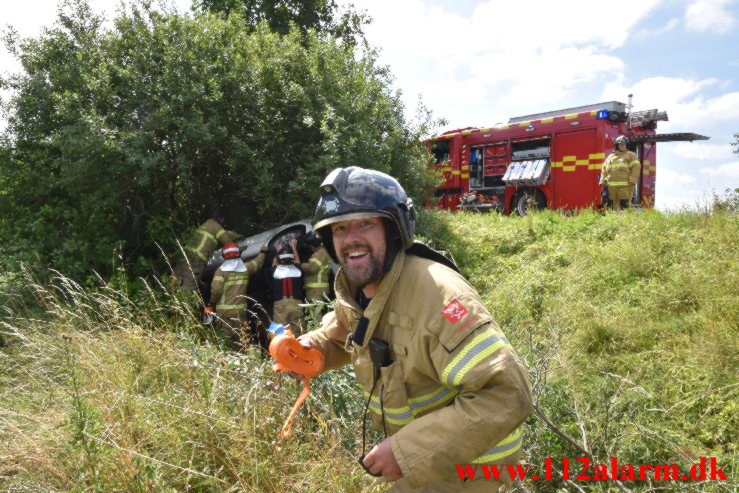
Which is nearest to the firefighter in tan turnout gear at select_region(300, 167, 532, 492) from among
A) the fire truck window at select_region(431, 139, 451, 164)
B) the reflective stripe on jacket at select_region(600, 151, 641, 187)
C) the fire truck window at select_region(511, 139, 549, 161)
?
the reflective stripe on jacket at select_region(600, 151, 641, 187)

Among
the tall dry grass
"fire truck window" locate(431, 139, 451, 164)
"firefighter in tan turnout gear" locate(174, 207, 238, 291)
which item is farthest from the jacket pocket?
"fire truck window" locate(431, 139, 451, 164)

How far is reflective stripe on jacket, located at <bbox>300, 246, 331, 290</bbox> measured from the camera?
618cm

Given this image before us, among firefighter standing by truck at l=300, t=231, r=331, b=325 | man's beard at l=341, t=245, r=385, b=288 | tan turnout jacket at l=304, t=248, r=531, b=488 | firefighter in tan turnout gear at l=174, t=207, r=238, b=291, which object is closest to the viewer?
tan turnout jacket at l=304, t=248, r=531, b=488

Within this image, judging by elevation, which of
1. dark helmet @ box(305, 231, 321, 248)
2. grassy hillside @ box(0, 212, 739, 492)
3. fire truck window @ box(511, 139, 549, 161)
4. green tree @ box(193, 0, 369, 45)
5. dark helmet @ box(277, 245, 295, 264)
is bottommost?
grassy hillside @ box(0, 212, 739, 492)

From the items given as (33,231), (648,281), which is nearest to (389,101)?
(648,281)

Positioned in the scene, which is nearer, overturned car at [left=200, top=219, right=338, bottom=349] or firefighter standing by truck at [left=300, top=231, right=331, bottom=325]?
firefighter standing by truck at [left=300, top=231, right=331, bottom=325]

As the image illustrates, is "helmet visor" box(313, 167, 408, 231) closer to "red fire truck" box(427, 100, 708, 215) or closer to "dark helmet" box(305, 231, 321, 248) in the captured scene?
"dark helmet" box(305, 231, 321, 248)

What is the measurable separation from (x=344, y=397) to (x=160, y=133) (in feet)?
19.8

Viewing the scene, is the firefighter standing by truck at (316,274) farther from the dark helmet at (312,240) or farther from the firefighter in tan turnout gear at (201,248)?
the firefighter in tan turnout gear at (201,248)

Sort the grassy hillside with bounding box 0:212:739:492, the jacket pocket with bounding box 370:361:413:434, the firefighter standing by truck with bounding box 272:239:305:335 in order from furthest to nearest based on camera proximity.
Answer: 1. the firefighter standing by truck with bounding box 272:239:305:335
2. the grassy hillside with bounding box 0:212:739:492
3. the jacket pocket with bounding box 370:361:413:434

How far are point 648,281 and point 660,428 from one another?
2.79 m

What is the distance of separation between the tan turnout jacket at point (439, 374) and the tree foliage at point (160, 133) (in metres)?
5.98

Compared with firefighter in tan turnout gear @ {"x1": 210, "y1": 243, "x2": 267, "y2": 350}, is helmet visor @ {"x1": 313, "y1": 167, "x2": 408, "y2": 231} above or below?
above

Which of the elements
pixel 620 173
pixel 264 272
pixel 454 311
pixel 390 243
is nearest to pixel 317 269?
pixel 264 272
